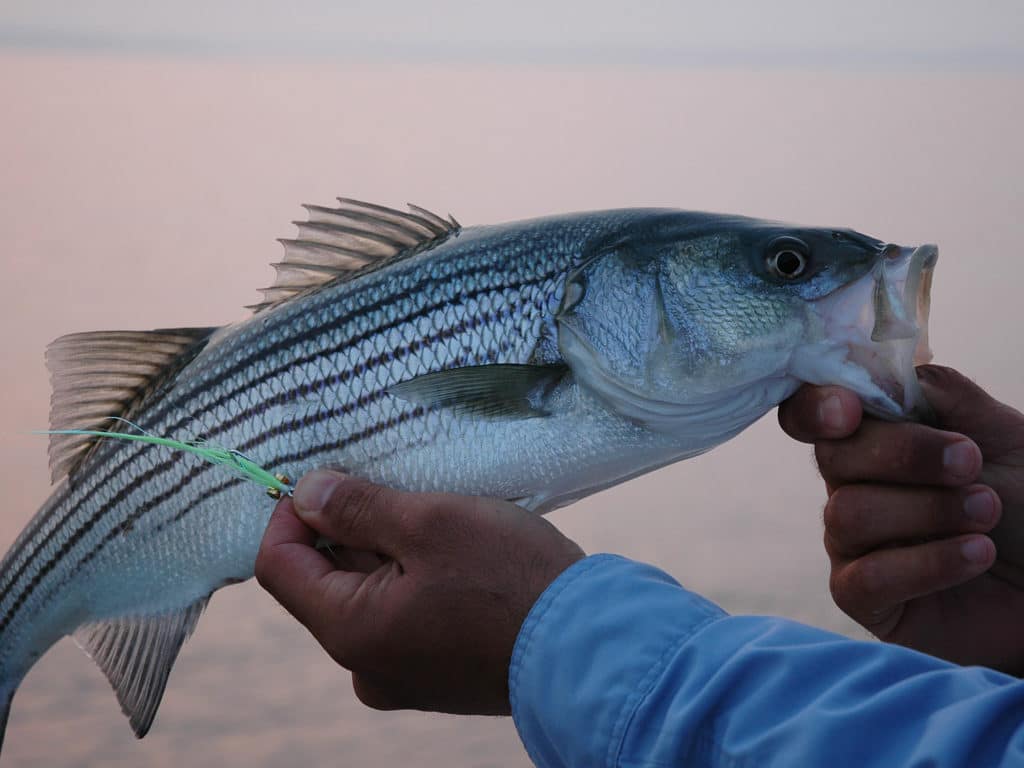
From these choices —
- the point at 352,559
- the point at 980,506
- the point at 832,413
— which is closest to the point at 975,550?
the point at 980,506

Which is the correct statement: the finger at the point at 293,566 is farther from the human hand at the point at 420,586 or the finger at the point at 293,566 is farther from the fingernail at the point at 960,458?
the fingernail at the point at 960,458

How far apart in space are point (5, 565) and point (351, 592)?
60 centimetres

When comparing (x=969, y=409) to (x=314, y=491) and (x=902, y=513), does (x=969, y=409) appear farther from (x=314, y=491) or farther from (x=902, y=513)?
(x=314, y=491)

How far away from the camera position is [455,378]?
45.6 inches

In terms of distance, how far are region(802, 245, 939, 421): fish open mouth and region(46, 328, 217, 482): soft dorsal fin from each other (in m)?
0.86

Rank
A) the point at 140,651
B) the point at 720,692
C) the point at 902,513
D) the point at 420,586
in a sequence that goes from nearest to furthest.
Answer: the point at 720,692, the point at 420,586, the point at 902,513, the point at 140,651

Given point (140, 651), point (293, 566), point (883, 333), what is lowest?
point (140, 651)

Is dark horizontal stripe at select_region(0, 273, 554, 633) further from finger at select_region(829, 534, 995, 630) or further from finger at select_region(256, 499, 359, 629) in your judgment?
finger at select_region(829, 534, 995, 630)

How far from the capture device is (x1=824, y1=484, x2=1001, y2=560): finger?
118cm

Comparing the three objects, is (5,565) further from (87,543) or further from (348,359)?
(348,359)

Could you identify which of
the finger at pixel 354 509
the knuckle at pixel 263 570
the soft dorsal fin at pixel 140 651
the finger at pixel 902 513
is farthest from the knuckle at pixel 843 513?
the soft dorsal fin at pixel 140 651

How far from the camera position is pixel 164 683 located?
4.33ft

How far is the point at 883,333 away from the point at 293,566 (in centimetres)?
73

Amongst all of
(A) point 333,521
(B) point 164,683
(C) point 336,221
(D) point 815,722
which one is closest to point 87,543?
(B) point 164,683
